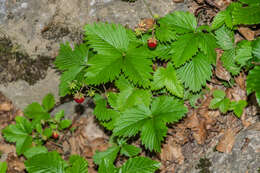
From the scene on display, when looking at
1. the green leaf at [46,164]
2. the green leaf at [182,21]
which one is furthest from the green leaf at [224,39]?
the green leaf at [46,164]

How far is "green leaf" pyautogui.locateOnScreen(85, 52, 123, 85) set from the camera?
7.66 feet

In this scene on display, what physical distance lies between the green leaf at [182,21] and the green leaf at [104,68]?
566 mm

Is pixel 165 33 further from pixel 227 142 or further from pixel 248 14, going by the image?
pixel 227 142

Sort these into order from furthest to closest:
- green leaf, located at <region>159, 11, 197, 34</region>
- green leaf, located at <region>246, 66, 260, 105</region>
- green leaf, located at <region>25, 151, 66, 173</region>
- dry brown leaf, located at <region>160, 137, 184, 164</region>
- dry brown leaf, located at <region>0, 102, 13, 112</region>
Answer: dry brown leaf, located at <region>0, 102, 13, 112</region> < dry brown leaf, located at <region>160, 137, 184, 164</region> < green leaf, located at <region>25, 151, 66, 173</region> < green leaf, located at <region>159, 11, 197, 34</region> < green leaf, located at <region>246, 66, 260, 105</region>

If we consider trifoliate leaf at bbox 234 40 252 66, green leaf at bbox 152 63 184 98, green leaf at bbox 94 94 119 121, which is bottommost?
green leaf at bbox 94 94 119 121

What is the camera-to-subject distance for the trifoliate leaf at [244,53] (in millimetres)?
2400

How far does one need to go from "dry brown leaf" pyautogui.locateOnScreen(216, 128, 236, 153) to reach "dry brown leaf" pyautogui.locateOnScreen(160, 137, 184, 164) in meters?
0.44

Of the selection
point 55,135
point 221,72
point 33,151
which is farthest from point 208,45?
point 33,151

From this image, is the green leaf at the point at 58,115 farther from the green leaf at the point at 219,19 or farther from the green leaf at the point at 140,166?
the green leaf at the point at 219,19

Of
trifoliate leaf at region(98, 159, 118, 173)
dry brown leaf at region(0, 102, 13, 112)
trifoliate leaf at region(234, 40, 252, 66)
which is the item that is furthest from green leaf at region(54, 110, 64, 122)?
trifoliate leaf at region(234, 40, 252, 66)

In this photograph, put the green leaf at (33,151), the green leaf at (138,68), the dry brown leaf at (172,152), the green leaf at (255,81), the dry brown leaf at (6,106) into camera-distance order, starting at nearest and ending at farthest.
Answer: the green leaf at (255,81) → the green leaf at (138,68) → the dry brown leaf at (172,152) → the green leaf at (33,151) → the dry brown leaf at (6,106)

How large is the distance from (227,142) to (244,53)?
84cm

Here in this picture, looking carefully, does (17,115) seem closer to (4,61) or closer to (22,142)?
(22,142)

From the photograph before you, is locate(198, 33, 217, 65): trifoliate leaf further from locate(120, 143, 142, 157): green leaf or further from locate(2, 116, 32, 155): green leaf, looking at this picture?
locate(2, 116, 32, 155): green leaf
